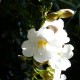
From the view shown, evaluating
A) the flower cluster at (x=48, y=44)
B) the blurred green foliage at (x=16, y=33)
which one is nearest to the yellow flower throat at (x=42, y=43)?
the flower cluster at (x=48, y=44)

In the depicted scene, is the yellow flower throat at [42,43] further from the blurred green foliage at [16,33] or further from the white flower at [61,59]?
the blurred green foliage at [16,33]

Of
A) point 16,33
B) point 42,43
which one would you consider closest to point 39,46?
point 42,43

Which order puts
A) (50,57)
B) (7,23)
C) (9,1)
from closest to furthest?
1. (50,57)
2. (9,1)
3. (7,23)

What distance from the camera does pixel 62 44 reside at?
1228 millimetres

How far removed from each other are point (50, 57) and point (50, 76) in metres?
0.09

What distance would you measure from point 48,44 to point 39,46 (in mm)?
36

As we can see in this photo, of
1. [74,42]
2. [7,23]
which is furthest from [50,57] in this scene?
[7,23]

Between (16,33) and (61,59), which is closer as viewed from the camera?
(61,59)

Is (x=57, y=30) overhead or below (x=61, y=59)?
overhead

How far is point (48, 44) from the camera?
1.23 metres

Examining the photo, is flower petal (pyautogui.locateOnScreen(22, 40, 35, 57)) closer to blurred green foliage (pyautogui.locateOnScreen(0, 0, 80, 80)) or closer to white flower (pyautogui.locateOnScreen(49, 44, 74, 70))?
white flower (pyautogui.locateOnScreen(49, 44, 74, 70))

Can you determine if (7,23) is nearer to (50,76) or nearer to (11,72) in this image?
(11,72)

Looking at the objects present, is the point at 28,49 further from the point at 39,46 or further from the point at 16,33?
the point at 16,33

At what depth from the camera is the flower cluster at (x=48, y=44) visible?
1207 millimetres
